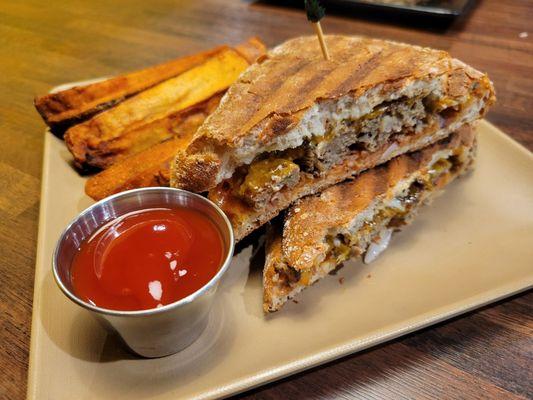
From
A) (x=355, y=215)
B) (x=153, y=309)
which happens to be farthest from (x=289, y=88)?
(x=153, y=309)

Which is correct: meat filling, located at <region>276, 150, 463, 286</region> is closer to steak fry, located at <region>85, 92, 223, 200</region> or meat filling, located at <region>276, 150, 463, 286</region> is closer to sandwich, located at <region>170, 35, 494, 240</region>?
sandwich, located at <region>170, 35, 494, 240</region>

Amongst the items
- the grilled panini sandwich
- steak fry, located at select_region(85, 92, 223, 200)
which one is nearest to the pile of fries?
steak fry, located at select_region(85, 92, 223, 200)

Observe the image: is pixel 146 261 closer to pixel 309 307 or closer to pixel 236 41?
pixel 309 307

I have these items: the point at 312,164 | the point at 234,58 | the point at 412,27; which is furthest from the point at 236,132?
the point at 412,27

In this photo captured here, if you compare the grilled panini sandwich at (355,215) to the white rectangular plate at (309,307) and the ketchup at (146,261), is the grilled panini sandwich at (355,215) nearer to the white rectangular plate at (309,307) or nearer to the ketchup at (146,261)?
the white rectangular plate at (309,307)

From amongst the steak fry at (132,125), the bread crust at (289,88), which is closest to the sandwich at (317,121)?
the bread crust at (289,88)
